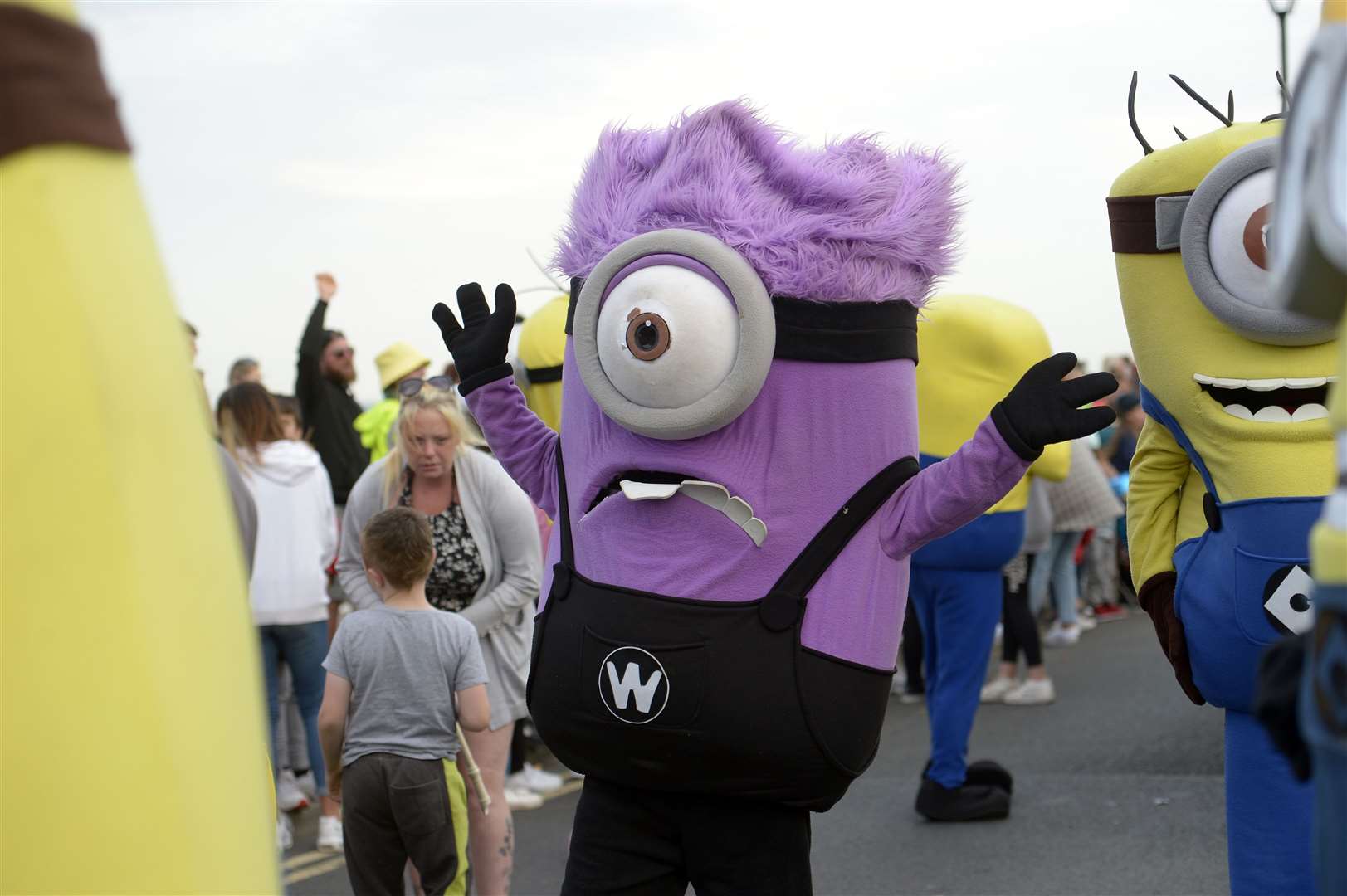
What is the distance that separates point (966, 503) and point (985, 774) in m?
3.41

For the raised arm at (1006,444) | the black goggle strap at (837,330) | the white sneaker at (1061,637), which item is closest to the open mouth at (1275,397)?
the raised arm at (1006,444)

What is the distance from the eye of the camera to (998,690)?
8.58 meters

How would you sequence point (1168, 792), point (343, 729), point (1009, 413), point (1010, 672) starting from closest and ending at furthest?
1. point (1009, 413)
2. point (343, 729)
3. point (1168, 792)
4. point (1010, 672)

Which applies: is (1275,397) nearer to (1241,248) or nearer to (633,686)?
(1241,248)

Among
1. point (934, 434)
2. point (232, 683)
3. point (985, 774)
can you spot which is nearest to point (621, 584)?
point (232, 683)

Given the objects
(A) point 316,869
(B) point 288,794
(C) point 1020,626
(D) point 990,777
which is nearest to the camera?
(A) point 316,869

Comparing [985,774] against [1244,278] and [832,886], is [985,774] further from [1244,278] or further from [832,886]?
[1244,278]

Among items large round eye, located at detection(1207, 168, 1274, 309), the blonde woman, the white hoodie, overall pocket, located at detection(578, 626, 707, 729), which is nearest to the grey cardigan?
the blonde woman

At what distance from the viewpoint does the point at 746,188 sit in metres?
3.05

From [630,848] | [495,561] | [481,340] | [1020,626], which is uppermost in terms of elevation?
[481,340]

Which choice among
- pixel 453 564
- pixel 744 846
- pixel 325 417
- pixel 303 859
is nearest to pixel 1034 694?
pixel 325 417

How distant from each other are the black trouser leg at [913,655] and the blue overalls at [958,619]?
274 cm

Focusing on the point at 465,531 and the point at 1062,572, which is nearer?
the point at 465,531

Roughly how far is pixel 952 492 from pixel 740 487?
1.31 ft
